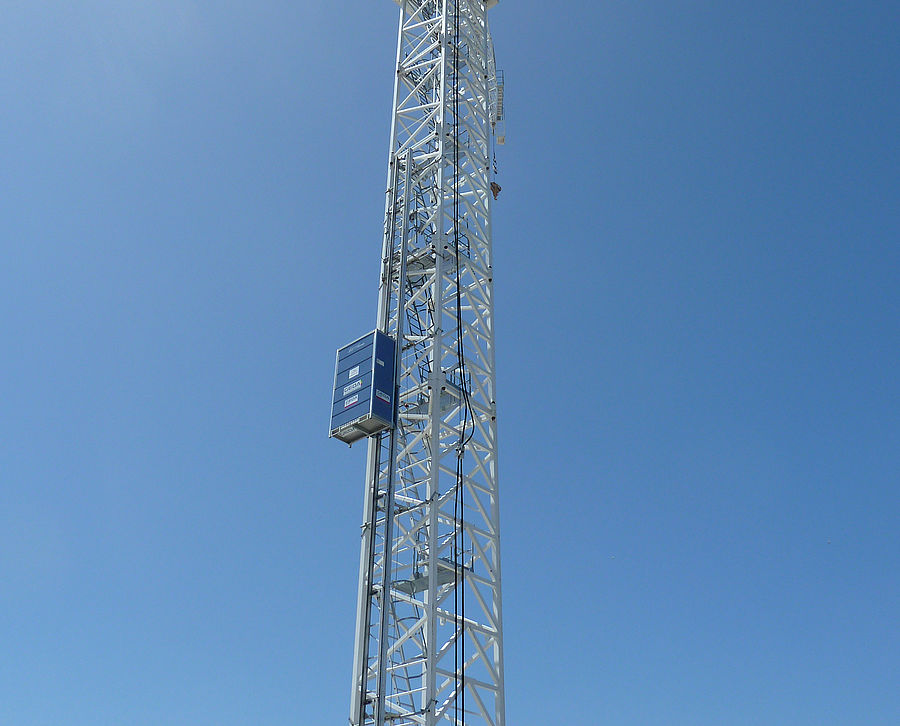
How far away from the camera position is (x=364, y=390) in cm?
2688

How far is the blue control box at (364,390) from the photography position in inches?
1044

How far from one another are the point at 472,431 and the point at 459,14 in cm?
1802

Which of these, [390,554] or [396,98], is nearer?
[390,554]

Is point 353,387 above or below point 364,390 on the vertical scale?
above

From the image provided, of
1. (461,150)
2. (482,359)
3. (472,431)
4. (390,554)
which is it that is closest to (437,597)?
(390,554)

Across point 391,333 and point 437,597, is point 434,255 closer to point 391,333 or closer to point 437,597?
point 391,333

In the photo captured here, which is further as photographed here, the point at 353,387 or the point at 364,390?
the point at 353,387

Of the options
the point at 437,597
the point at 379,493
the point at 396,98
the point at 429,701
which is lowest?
the point at 429,701

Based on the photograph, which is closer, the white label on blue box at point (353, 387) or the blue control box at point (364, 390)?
the blue control box at point (364, 390)

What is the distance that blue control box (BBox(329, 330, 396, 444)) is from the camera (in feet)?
87.0

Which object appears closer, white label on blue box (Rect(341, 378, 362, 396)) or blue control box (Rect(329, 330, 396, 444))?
blue control box (Rect(329, 330, 396, 444))

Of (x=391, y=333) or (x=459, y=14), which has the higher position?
(x=459, y=14)

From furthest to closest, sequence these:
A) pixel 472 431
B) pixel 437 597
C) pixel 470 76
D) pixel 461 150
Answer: pixel 470 76, pixel 461 150, pixel 472 431, pixel 437 597

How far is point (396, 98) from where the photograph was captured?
34312 mm
